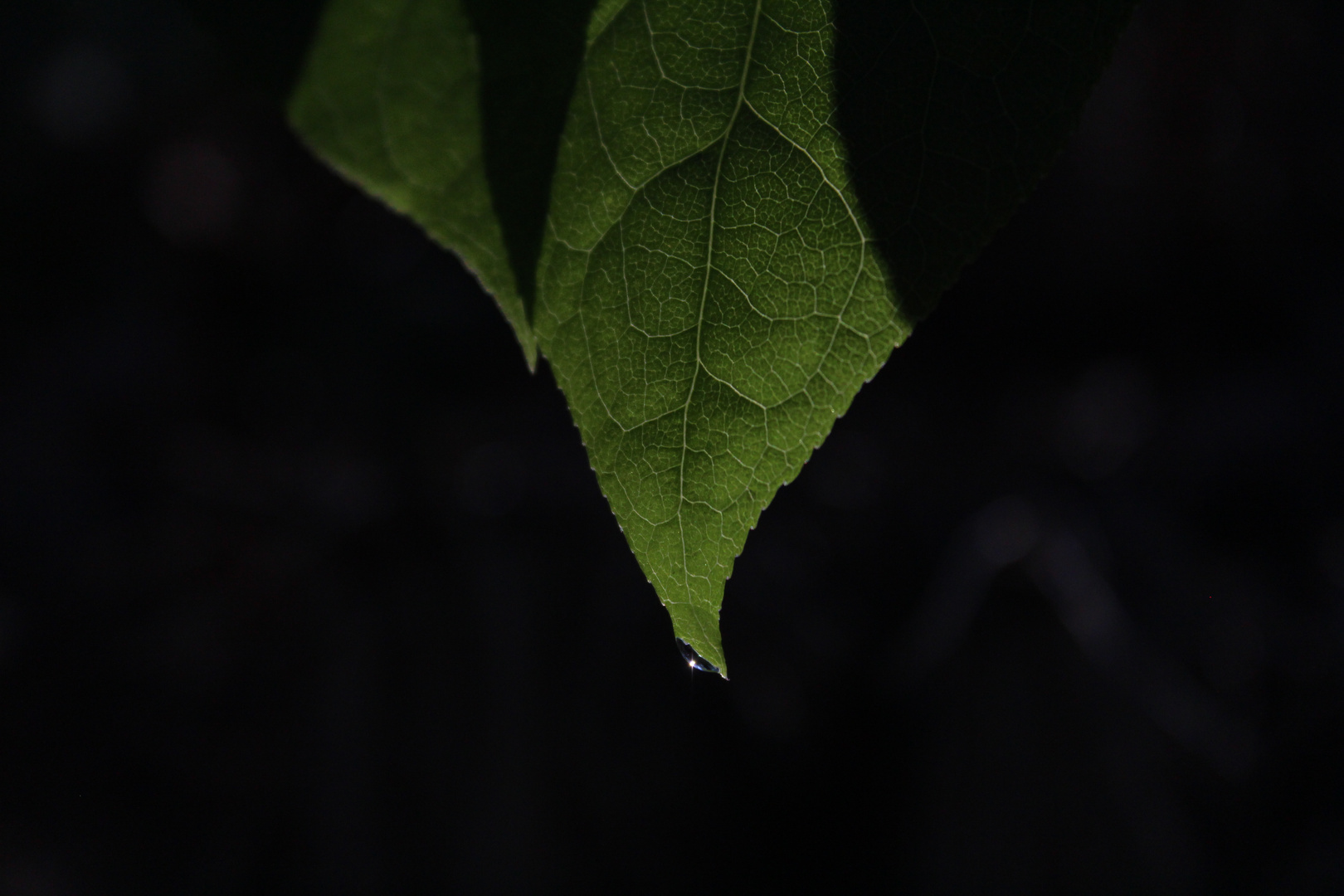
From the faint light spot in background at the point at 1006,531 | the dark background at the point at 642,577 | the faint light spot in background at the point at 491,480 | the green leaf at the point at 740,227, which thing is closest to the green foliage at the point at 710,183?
the green leaf at the point at 740,227

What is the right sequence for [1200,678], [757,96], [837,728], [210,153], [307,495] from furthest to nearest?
[210,153] < [307,495] < [837,728] < [1200,678] < [757,96]

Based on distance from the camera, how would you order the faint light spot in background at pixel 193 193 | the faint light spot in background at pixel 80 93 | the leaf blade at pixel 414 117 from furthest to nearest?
1. the faint light spot in background at pixel 193 193
2. the faint light spot in background at pixel 80 93
3. the leaf blade at pixel 414 117

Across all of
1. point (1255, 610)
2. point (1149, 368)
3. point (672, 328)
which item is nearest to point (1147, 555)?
point (1255, 610)

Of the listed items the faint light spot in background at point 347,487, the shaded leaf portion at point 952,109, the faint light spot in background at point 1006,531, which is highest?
the shaded leaf portion at point 952,109

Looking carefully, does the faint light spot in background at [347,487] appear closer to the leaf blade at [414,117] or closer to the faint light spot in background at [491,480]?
the faint light spot in background at [491,480]

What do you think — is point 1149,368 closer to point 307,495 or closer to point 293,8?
point 307,495

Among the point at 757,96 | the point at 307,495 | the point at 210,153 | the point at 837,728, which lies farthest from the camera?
the point at 210,153

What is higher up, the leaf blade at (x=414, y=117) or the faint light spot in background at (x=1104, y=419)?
the leaf blade at (x=414, y=117)

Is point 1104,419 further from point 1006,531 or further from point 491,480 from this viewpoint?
point 491,480
